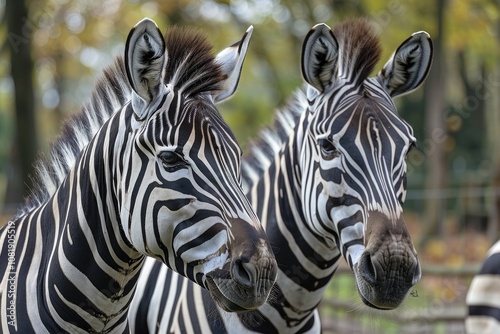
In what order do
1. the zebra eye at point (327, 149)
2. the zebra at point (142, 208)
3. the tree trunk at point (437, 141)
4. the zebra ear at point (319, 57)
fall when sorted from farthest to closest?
the tree trunk at point (437, 141) → the zebra ear at point (319, 57) → the zebra eye at point (327, 149) → the zebra at point (142, 208)

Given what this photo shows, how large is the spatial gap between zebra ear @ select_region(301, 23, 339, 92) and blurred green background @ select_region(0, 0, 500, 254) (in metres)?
4.07

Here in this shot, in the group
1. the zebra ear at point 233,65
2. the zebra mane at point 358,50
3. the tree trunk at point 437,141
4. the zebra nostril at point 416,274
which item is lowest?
the tree trunk at point 437,141

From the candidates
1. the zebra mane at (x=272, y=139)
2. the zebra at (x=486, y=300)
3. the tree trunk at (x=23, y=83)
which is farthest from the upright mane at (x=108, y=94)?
the tree trunk at (x=23, y=83)

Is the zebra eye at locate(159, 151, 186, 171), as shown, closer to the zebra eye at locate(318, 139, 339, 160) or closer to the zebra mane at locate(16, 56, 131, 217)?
the zebra mane at locate(16, 56, 131, 217)

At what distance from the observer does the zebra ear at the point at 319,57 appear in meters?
4.00

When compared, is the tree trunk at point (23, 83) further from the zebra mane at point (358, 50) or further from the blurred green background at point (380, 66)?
the zebra mane at point (358, 50)

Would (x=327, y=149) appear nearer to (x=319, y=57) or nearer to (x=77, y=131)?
(x=319, y=57)

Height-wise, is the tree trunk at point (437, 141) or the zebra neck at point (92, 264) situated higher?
the zebra neck at point (92, 264)

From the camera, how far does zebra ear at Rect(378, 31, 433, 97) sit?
4112mm

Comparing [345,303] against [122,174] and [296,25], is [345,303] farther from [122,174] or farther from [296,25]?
[296,25]

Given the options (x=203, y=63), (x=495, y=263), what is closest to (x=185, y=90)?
(x=203, y=63)

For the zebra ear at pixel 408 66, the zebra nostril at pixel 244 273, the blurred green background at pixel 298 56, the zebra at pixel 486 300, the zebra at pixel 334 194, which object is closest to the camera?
the zebra nostril at pixel 244 273

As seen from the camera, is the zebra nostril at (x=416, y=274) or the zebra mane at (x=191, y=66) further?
the zebra nostril at (x=416, y=274)

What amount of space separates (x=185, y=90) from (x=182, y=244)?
73 centimetres
